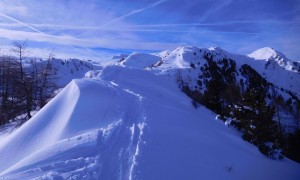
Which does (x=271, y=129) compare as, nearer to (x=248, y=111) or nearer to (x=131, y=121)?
(x=248, y=111)

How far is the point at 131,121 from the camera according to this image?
10969 mm

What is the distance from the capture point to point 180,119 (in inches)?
531

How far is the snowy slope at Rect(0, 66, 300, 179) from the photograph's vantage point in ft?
24.0

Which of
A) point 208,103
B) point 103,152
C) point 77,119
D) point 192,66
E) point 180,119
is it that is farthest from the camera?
point 192,66

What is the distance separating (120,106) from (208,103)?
24.5 m

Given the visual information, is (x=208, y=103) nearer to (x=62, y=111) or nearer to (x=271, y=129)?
(x=271, y=129)

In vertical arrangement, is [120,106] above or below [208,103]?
above

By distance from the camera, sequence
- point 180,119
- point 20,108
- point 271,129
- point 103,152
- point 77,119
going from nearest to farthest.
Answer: point 103,152
point 77,119
point 180,119
point 271,129
point 20,108

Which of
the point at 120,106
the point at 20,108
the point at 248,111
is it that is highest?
the point at 120,106

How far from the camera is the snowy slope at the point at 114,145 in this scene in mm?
7305


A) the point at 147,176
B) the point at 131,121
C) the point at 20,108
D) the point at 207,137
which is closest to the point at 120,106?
the point at 131,121

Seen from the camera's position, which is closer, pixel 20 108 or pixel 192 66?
pixel 20 108

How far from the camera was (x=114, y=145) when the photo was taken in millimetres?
8484

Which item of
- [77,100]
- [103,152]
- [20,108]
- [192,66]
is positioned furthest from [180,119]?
[192,66]
